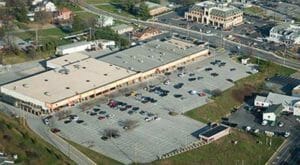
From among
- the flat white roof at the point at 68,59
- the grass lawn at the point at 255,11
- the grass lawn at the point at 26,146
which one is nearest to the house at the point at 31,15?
the flat white roof at the point at 68,59

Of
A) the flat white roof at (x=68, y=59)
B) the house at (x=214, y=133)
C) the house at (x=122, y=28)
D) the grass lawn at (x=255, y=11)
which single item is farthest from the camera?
the grass lawn at (x=255, y=11)

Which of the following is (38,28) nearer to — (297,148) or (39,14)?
(39,14)

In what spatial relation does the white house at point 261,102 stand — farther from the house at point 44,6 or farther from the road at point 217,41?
the house at point 44,6

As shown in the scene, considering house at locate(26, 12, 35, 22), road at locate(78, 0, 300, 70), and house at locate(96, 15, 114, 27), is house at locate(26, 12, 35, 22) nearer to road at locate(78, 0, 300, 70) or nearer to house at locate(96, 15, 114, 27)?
road at locate(78, 0, 300, 70)

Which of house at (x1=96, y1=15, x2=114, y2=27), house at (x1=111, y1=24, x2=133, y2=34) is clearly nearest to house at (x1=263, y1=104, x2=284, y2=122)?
house at (x1=111, y1=24, x2=133, y2=34)

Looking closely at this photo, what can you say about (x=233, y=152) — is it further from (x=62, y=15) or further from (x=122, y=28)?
(x=62, y=15)

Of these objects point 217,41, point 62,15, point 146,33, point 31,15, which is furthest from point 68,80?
point 31,15
